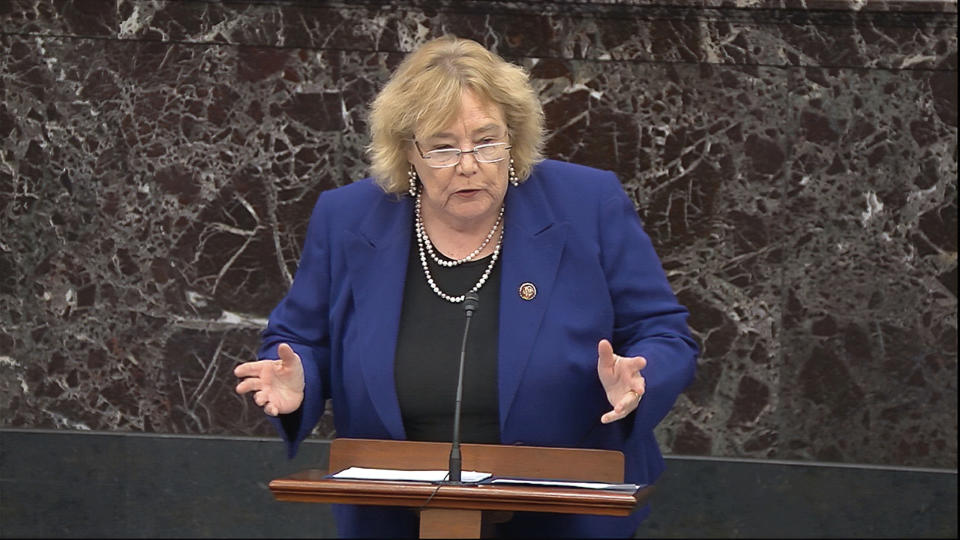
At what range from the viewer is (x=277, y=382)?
10.5ft

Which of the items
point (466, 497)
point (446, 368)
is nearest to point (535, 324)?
point (446, 368)

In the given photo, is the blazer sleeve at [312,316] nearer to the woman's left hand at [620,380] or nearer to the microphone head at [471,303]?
the microphone head at [471,303]

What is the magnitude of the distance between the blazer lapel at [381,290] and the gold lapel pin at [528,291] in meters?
0.31

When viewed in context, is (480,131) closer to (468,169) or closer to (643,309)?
(468,169)

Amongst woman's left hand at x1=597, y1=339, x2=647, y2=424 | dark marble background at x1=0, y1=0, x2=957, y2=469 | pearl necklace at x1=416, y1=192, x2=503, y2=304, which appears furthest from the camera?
dark marble background at x1=0, y1=0, x2=957, y2=469

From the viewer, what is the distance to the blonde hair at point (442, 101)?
10.8ft

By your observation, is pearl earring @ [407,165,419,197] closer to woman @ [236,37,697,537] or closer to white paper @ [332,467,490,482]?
woman @ [236,37,697,537]

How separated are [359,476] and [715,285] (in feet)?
7.32

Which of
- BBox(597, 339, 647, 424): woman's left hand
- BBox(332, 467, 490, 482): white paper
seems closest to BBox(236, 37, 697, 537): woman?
BBox(597, 339, 647, 424): woman's left hand

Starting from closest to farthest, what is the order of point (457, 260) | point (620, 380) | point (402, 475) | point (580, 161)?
point (402, 475), point (620, 380), point (457, 260), point (580, 161)

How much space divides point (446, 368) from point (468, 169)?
491 mm

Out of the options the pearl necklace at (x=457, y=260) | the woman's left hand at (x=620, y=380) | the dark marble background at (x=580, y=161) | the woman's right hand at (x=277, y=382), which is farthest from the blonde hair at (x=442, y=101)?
the dark marble background at (x=580, y=161)

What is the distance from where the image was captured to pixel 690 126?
4.61m

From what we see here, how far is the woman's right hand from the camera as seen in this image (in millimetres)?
3074
